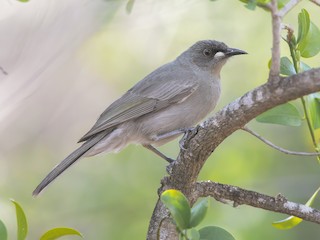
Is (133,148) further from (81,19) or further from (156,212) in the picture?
(156,212)

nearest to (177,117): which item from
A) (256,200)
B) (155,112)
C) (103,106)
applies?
(155,112)

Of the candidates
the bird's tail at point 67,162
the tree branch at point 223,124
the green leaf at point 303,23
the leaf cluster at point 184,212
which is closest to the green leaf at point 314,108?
the green leaf at point 303,23

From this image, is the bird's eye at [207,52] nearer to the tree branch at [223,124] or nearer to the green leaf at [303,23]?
the tree branch at [223,124]

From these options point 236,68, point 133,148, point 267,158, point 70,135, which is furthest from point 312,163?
point 70,135

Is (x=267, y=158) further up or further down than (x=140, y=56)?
further down

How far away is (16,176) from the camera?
8.27m

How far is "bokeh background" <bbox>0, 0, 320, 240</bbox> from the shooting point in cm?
695

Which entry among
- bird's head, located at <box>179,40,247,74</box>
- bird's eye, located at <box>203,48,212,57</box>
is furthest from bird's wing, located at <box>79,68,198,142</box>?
bird's eye, located at <box>203,48,212,57</box>

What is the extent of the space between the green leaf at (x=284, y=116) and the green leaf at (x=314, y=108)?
0.08m

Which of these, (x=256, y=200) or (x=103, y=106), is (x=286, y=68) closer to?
(x=256, y=200)

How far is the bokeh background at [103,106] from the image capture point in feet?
22.8

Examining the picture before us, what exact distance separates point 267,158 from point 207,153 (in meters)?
3.64

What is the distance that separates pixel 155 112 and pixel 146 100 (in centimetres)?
15

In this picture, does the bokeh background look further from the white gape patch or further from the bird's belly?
the bird's belly
